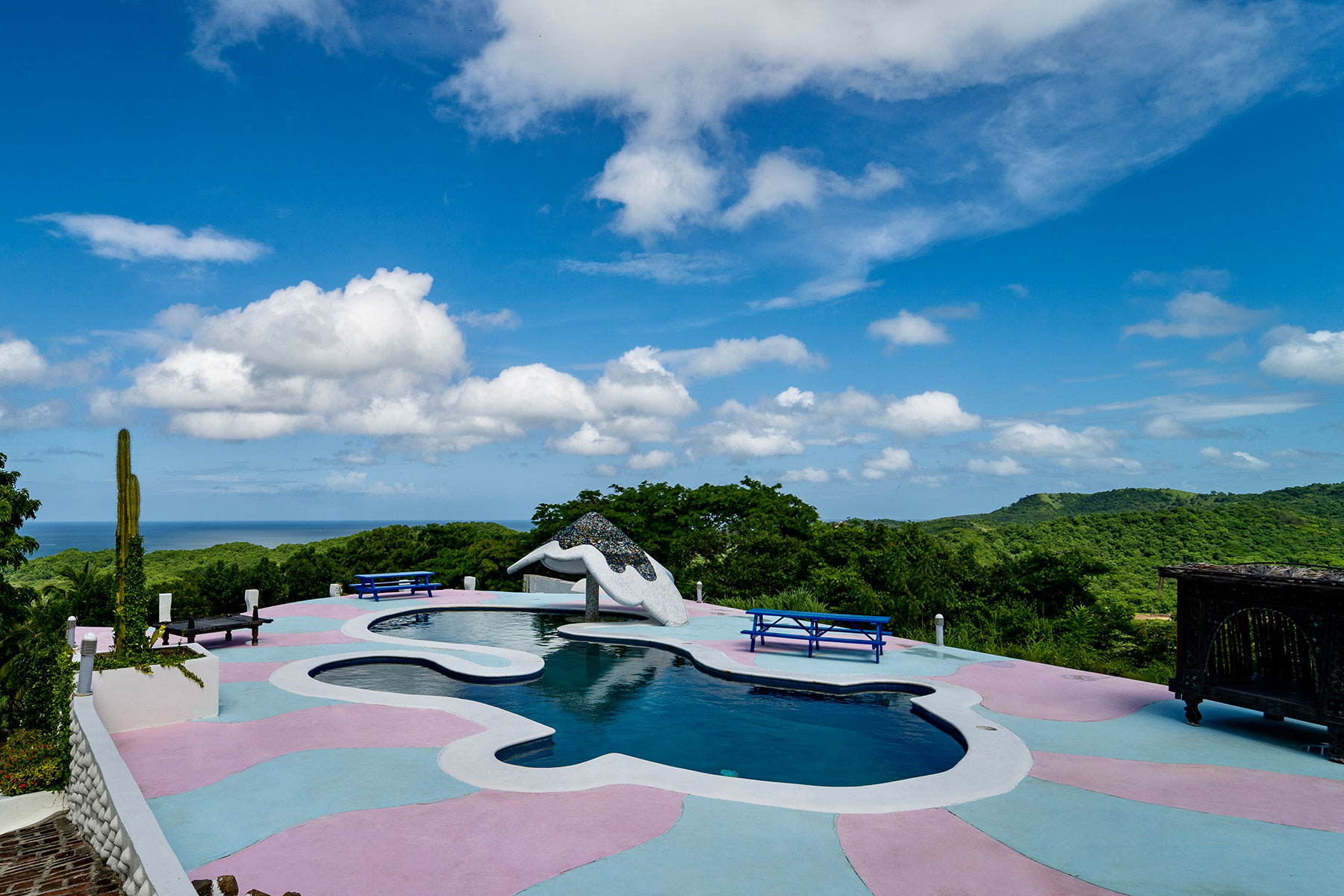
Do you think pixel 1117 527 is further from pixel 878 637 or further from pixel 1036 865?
pixel 1036 865

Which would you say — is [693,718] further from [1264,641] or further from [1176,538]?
[1176,538]

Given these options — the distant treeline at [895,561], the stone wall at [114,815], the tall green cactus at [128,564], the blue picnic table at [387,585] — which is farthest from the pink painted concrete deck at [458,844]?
the blue picnic table at [387,585]

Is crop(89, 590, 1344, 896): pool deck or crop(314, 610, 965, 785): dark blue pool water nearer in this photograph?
crop(89, 590, 1344, 896): pool deck

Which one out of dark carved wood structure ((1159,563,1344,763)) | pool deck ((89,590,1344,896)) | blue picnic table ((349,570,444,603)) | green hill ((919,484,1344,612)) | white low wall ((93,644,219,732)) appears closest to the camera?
pool deck ((89,590,1344,896))

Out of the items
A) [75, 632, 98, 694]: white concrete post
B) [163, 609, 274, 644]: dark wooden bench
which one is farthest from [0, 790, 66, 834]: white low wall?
[163, 609, 274, 644]: dark wooden bench

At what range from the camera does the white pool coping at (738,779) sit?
669cm

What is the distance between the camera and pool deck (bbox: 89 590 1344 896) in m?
5.11

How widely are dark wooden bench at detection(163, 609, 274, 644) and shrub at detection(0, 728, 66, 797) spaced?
4.25 metres

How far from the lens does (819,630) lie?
14.5m

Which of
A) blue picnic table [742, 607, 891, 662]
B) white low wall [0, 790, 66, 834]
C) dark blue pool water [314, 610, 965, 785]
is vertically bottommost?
white low wall [0, 790, 66, 834]

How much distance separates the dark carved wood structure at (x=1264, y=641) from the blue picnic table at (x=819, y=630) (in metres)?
4.94

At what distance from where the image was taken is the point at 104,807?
5754mm

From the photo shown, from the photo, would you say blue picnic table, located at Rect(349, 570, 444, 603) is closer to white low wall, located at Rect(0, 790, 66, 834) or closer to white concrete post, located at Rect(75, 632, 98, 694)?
white concrete post, located at Rect(75, 632, 98, 694)

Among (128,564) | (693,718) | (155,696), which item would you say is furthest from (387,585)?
(693,718)
